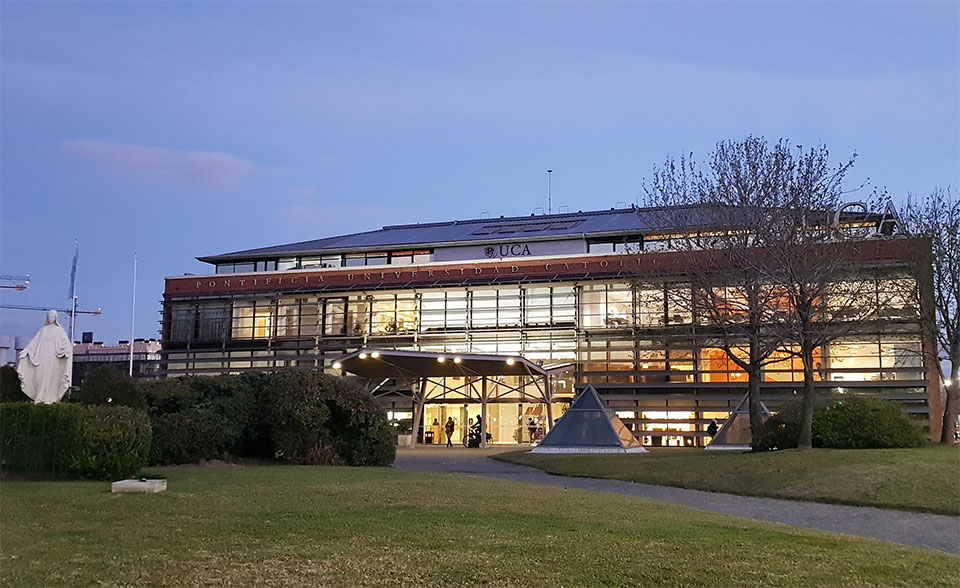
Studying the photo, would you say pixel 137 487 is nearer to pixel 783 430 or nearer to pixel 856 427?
pixel 783 430

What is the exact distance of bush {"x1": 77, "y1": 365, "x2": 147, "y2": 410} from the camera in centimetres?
1867

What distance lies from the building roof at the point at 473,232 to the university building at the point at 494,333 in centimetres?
14

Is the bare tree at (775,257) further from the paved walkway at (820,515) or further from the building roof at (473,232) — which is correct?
the building roof at (473,232)

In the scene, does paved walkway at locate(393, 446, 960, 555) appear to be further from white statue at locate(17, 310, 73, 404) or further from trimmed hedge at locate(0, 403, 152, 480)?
white statue at locate(17, 310, 73, 404)

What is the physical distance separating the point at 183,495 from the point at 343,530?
416 cm

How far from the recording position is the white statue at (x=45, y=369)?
672 inches

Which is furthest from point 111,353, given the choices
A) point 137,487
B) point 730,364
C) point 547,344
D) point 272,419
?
point 137,487

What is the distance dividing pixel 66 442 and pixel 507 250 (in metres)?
36.6

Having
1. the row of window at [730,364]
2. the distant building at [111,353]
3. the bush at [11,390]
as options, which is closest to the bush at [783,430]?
the row of window at [730,364]

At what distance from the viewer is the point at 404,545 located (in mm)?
9125

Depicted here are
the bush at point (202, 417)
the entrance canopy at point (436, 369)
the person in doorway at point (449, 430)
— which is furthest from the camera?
the person in doorway at point (449, 430)

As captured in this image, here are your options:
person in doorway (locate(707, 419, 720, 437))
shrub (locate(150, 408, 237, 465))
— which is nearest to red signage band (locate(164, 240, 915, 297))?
person in doorway (locate(707, 419, 720, 437))

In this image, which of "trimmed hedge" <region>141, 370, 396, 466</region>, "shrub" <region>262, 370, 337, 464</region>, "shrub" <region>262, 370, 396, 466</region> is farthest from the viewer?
"shrub" <region>262, 370, 396, 466</region>

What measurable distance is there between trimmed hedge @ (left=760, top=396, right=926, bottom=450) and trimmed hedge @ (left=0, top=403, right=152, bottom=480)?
16294 mm
